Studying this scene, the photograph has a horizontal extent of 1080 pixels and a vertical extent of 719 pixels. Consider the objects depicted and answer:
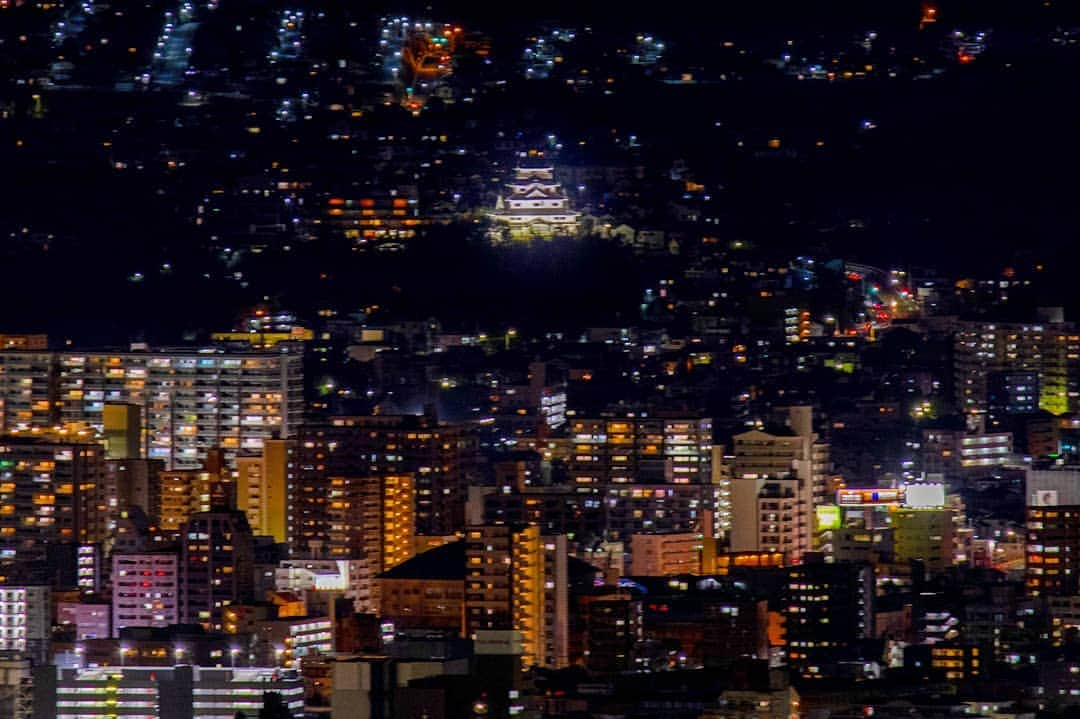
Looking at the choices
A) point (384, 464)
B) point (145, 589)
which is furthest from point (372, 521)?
point (145, 589)

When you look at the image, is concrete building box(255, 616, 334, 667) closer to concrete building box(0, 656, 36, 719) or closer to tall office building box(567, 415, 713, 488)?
concrete building box(0, 656, 36, 719)

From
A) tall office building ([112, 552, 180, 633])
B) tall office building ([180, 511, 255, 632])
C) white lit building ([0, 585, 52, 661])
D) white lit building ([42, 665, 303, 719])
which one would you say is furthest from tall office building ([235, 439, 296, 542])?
white lit building ([42, 665, 303, 719])

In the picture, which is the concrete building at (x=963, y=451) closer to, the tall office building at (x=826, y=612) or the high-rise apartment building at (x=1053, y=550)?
the high-rise apartment building at (x=1053, y=550)

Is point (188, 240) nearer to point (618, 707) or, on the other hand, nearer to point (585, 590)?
point (585, 590)

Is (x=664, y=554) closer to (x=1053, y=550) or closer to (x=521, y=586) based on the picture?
(x=1053, y=550)

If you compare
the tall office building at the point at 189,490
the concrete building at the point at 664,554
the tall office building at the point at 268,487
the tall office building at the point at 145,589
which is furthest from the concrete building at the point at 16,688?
the tall office building at the point at 268,487
